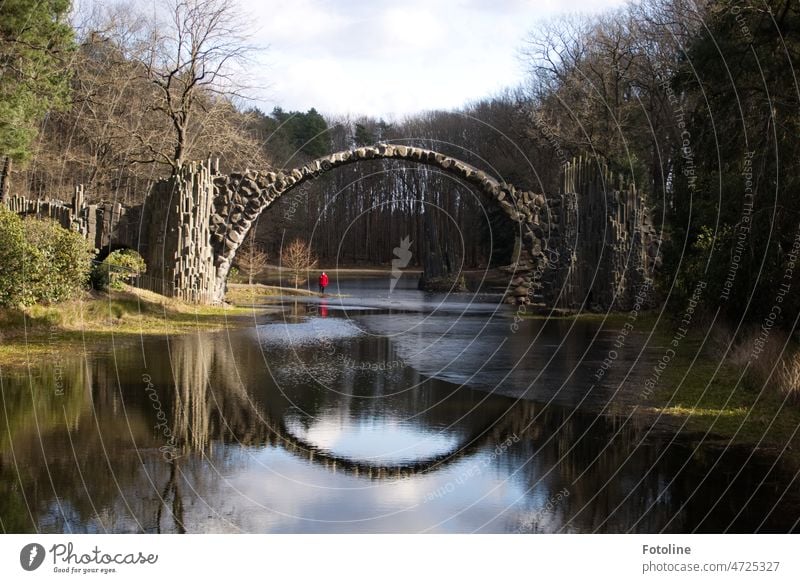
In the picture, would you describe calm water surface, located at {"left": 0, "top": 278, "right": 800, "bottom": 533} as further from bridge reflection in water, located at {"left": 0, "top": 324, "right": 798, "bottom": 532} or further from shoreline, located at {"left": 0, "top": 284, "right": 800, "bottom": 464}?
shoreline, located at {"left": 0, "top": 284, "right": 800, "bottom": 464}

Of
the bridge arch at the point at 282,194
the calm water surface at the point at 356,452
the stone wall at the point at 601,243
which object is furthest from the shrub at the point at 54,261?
the stone wall at the point at 601,243

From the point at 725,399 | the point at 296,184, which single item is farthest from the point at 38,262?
the point at 725,399

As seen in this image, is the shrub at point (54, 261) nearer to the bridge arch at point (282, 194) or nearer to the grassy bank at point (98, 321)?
the grassy bank at point (98, 321)

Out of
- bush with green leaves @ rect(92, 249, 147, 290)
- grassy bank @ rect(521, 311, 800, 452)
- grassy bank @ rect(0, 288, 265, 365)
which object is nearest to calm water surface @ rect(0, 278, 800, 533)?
grassy bank @ rect(521, 311, 800, 452)

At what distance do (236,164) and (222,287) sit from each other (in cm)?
1278

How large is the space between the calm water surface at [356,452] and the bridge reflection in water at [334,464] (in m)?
0.03

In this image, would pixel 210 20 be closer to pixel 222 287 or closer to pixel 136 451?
pixel 222 287

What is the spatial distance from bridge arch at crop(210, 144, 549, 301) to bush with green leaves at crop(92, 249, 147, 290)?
2.76 metres

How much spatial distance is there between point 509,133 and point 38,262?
4938 centimetres

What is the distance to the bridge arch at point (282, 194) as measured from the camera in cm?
3153

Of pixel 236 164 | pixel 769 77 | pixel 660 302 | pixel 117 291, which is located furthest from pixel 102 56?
pixel 769 77

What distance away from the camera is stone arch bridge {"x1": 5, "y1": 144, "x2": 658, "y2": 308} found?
30125 mm

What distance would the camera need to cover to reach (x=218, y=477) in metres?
8.47

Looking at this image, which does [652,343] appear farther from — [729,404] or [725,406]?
[725,406]
